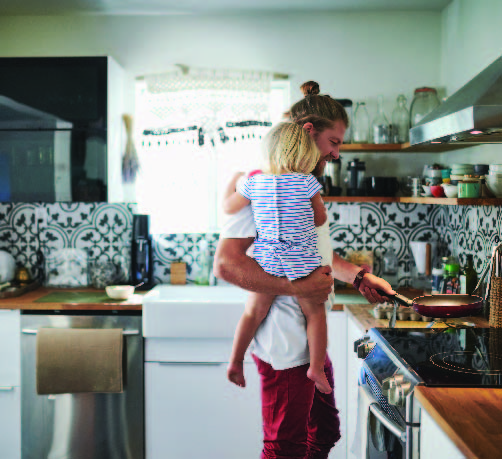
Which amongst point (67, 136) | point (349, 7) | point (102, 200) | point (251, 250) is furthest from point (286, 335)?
point (349, 7)

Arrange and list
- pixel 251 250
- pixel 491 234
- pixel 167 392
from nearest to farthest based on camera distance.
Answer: pixel 251 250 < pixel 491 234 < pixel 167 392

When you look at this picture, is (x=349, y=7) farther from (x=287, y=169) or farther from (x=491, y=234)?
(x=287, y=169)

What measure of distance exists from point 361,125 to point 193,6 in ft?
3.96

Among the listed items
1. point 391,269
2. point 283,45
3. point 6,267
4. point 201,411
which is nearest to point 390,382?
point 201,411

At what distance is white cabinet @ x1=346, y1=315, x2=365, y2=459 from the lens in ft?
8.67

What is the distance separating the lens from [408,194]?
343 centimetres

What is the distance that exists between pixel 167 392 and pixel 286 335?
55.2 inches

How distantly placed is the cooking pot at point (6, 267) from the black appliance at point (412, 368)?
227cm

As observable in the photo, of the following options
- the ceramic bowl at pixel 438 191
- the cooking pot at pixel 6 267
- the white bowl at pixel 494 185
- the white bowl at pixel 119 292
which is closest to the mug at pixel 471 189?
the white bowl at pixel 494 185

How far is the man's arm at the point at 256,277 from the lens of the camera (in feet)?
6.10

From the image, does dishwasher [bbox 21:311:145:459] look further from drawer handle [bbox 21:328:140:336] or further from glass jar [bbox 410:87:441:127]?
glass jar [bbox 410:87:441:127]

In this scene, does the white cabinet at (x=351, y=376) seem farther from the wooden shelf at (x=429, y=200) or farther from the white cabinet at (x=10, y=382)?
the white cabinet at (x=10, y=382)

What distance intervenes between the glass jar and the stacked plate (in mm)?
1080

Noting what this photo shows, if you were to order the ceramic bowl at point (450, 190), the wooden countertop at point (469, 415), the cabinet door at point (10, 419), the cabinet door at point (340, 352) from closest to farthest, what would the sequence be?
1. the wooden countertop at point (469, 415)
2. the ceramic bowl at point (450, 190)
3. the cabinet door at point (340, 352)
4. the cabinet door at point (10, 419)
